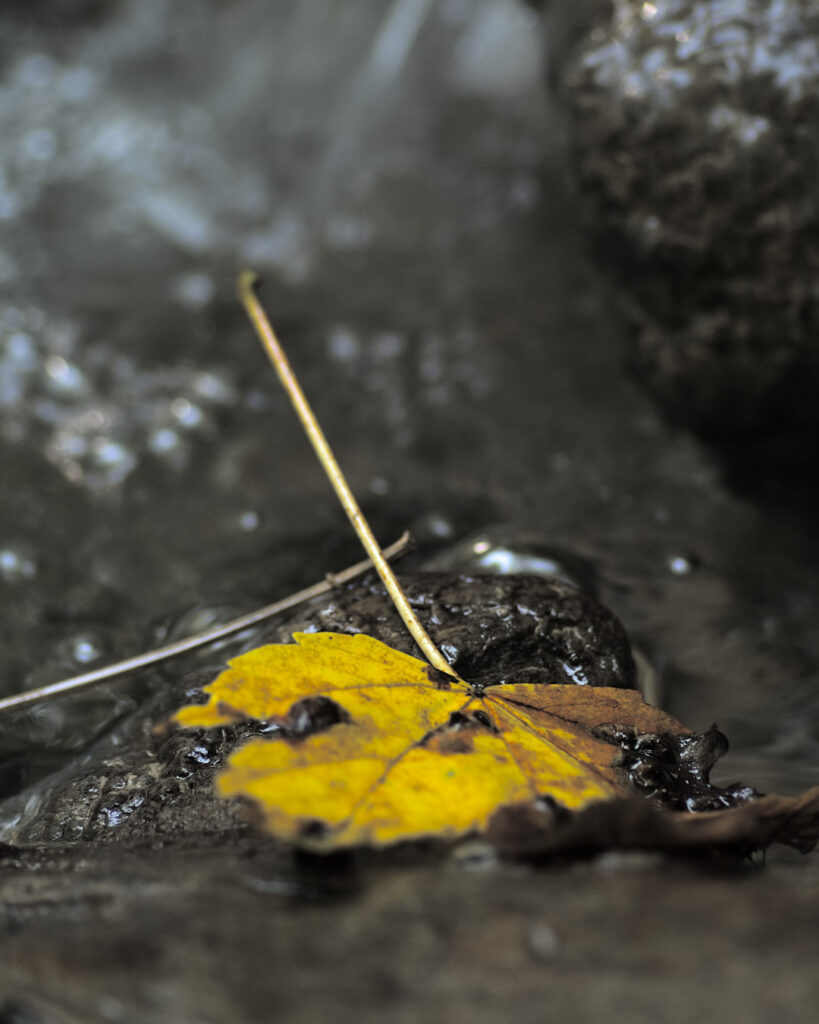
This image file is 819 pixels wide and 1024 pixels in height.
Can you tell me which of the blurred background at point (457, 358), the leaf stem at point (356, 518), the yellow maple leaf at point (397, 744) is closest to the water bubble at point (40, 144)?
the blurred background at point (457, 358)

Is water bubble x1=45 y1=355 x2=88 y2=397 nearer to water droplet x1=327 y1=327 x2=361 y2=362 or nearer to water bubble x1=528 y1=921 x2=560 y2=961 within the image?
water droplet x1=327 y1=327 x2=361 y2=362

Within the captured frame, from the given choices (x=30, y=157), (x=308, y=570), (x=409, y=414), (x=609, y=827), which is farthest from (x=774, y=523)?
(x=30, y=157)

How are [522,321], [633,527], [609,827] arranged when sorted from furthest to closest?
[522,321] < [633,527] < [609,827]

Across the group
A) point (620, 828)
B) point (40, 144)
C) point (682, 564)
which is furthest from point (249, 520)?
point (40, 144)

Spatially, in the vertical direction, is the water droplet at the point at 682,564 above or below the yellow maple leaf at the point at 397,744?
below

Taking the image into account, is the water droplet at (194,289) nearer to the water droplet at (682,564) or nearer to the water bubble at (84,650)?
the water bubble at (84,650)

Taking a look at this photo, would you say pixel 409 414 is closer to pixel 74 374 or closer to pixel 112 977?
pixel 74 374

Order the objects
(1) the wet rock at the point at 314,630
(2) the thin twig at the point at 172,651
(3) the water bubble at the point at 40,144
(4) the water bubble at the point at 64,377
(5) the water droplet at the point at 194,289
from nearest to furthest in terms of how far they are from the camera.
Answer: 1. (1) the wet rock at the point at 314,630
2. (2) the thin twig at the point at 172,651
3. (4) the water bubble at the point at 64,377
4. (5) the water droplet at the point at 194,289
5. (3) the water bubble at the point at 40,144
